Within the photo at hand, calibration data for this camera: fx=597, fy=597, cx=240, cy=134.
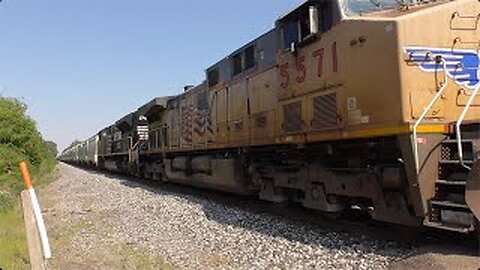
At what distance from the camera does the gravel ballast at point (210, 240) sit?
7156 mm

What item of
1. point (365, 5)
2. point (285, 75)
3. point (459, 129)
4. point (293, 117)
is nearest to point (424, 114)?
point (459, 129)

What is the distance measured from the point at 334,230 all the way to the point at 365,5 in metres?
3.27

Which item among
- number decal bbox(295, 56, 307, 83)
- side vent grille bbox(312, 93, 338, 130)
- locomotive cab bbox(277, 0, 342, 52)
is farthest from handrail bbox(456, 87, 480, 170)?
number decal bbox(295, 56, 307, 83)

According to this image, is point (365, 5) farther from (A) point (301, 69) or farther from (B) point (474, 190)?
(B) point (474, 190)

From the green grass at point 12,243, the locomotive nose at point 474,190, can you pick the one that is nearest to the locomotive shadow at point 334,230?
the locomotive nose at point 474,190

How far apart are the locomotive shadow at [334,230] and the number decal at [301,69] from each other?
228 cm

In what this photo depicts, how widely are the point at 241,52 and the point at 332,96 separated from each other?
4.64 m

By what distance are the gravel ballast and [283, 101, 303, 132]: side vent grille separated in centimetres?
157

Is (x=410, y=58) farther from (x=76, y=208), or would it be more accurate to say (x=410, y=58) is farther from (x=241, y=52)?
(x=76, y=208)

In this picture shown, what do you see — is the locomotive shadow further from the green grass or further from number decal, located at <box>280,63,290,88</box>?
the green grass

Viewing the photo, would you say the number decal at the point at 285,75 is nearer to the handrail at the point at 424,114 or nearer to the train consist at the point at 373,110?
the train consist at the point at 373,110

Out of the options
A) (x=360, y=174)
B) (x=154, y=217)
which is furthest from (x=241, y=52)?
Answer: (x=360, y=174)

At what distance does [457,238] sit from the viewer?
7.15m

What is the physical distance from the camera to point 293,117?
957cm
